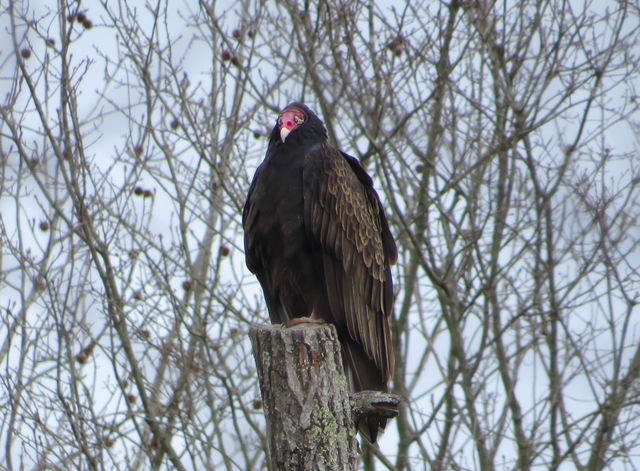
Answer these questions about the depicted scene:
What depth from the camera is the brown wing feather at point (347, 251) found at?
3.84m

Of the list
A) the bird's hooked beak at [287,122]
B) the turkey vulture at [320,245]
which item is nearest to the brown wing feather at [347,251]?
the turkey vulture at [320,245]

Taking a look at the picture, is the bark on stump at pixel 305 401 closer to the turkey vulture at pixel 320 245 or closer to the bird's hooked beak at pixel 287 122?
the turkey vulture at pixel 320 245

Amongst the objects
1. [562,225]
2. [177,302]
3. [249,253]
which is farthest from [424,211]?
[249,253]

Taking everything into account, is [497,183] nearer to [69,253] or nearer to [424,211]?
[424,211]

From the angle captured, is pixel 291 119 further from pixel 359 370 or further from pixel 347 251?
pixel 359 370

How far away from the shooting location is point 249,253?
13.3 feet

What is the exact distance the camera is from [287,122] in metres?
4.05

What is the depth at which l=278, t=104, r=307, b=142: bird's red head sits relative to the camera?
401 centimetres

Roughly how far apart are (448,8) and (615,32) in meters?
1.04

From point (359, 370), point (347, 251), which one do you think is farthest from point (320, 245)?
point (359, 370)

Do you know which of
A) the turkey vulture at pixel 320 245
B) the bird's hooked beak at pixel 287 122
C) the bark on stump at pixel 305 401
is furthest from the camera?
the bird's hooked beak at pixel 287 122

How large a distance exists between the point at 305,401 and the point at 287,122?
1461 mm

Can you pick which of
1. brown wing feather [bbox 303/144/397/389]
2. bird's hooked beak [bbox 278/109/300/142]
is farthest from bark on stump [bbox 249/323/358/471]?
bird's hooked beak [bbox 278/109/300/142]

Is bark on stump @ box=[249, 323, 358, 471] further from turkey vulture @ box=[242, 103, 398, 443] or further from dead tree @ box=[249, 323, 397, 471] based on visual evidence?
turkey vulture @ box=[242, 103, 398, 443]
